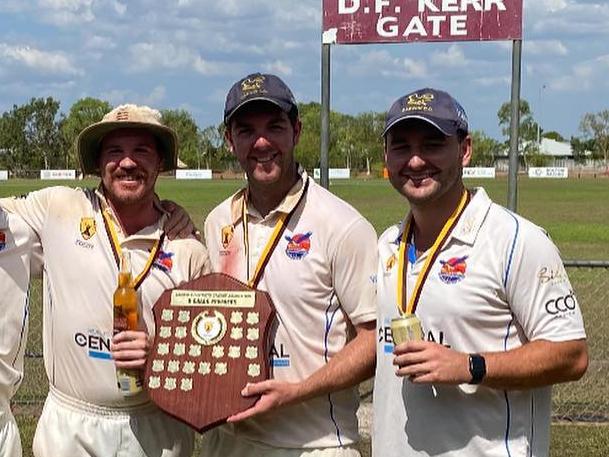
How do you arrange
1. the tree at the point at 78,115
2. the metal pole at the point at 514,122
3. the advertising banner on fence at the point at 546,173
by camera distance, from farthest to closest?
the tree at the point at 78,115 < the advertising banner on fence at the point at 546,173 < the metal pole at the point at 514,122

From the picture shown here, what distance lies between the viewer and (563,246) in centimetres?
1962

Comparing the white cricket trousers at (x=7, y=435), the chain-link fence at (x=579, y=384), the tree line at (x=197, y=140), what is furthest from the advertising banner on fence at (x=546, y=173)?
the white cricket trousers at (x=7, y=435)

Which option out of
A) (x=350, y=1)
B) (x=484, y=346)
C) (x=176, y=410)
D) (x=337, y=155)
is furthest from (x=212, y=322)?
(x=337, y=155)

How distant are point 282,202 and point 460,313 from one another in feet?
3.26

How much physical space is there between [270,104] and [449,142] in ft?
2.62

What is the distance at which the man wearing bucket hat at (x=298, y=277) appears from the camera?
3.83 m

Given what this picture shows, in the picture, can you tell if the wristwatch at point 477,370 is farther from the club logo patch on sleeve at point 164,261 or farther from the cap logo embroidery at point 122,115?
the cap logo embroidery at point 122,115

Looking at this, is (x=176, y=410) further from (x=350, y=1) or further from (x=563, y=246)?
(x=563, y=246)

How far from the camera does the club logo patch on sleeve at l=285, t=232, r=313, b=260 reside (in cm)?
Answer: 386

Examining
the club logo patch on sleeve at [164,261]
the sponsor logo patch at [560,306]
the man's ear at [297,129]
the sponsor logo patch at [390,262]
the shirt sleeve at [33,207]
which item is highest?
the man's ear at [297,129]

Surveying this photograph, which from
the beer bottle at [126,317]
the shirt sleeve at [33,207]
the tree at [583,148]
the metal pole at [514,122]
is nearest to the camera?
the beer bottle at [126,317]

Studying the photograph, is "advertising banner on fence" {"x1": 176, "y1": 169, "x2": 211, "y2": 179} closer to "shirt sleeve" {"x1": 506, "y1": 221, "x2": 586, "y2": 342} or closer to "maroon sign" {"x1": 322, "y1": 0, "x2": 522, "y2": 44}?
"maroon sign" {"x1": 322, "y1": 0, "x2": 522, "y2": 44}

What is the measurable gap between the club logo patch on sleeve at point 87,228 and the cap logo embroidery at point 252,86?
885 mm

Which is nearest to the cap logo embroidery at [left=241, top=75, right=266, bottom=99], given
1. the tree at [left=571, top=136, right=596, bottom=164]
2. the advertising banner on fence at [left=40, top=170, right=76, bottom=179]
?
the advertising banner on fence at [left=40, top=170, right=76, bottom=179]
